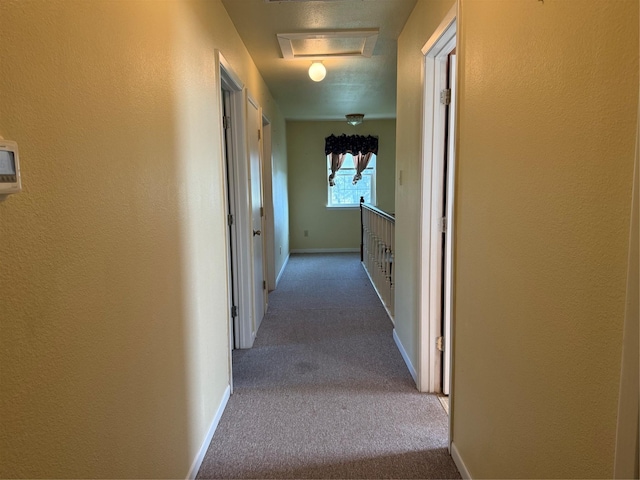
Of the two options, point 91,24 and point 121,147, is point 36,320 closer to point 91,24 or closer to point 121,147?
point 121,147

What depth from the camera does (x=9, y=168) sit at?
731 mm

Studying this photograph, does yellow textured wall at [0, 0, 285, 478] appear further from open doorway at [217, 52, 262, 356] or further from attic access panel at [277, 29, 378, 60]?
attic access panel at [277, 29, 378, 60]

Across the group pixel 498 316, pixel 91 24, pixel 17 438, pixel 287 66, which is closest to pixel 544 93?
pixel 498 316

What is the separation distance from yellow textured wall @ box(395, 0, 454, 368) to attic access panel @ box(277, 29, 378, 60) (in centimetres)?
28

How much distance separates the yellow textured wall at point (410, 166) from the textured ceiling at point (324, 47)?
20 cm

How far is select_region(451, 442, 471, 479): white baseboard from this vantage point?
177cm

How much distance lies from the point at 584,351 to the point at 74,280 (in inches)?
43.6

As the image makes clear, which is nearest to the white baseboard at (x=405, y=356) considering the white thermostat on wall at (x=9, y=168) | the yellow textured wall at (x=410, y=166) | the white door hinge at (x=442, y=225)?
the yellow textured wall at (x=410, y=166)

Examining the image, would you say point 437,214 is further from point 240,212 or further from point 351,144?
point 351,144

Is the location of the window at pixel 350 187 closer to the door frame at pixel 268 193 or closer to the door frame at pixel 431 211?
the door frame at pixel 268 193

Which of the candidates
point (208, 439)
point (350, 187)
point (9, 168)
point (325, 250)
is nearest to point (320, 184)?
point (350, 187)

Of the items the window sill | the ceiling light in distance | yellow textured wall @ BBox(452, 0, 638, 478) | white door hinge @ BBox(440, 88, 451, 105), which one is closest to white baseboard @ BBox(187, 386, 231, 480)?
yellow textured wall @ BBox(452, 0, 638, 478)

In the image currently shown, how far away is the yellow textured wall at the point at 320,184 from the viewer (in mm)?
7500

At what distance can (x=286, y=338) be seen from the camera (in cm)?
353
